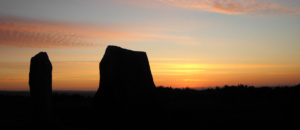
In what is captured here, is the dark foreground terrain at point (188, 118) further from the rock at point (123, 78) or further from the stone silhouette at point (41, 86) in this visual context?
the rock at point (123, 78)

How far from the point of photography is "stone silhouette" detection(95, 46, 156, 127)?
13.3m

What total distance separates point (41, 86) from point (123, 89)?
3.32 m

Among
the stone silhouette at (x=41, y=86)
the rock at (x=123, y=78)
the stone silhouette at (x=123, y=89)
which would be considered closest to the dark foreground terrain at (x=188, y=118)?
the stone silhouette at (x=123, y=89)

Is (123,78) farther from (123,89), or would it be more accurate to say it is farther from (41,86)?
(41,86)

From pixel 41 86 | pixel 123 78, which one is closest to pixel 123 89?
pixel 123 78

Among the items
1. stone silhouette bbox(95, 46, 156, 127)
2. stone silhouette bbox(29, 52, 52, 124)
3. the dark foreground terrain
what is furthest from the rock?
stone silhouette bbox(29, 52, 52, 124)

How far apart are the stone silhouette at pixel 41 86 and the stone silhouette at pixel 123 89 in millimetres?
2021

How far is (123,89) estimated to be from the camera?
13.4 m

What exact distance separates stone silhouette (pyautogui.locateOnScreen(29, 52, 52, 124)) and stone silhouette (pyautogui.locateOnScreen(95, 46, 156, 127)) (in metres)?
2.02

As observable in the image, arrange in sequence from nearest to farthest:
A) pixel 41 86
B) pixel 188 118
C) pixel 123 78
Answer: pixel 41 86 < pixel 123 78 < pixel 188 118

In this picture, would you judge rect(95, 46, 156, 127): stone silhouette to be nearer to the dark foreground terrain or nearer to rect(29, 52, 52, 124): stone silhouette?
the dark foreground terrain

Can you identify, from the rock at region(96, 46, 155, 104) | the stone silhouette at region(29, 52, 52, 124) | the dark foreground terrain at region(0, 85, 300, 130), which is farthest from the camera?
the rock at region(96, 46, 155, 104)

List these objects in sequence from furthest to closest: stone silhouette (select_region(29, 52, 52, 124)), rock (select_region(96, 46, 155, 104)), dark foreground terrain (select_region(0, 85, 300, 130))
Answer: rock (select_region(96, 46, 155, 104)), stone silhouette (select_region(29, 52, 52, 124)), dark foreground terrain (select_region(0, 85, 300, 130))

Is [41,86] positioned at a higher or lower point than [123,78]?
lower
